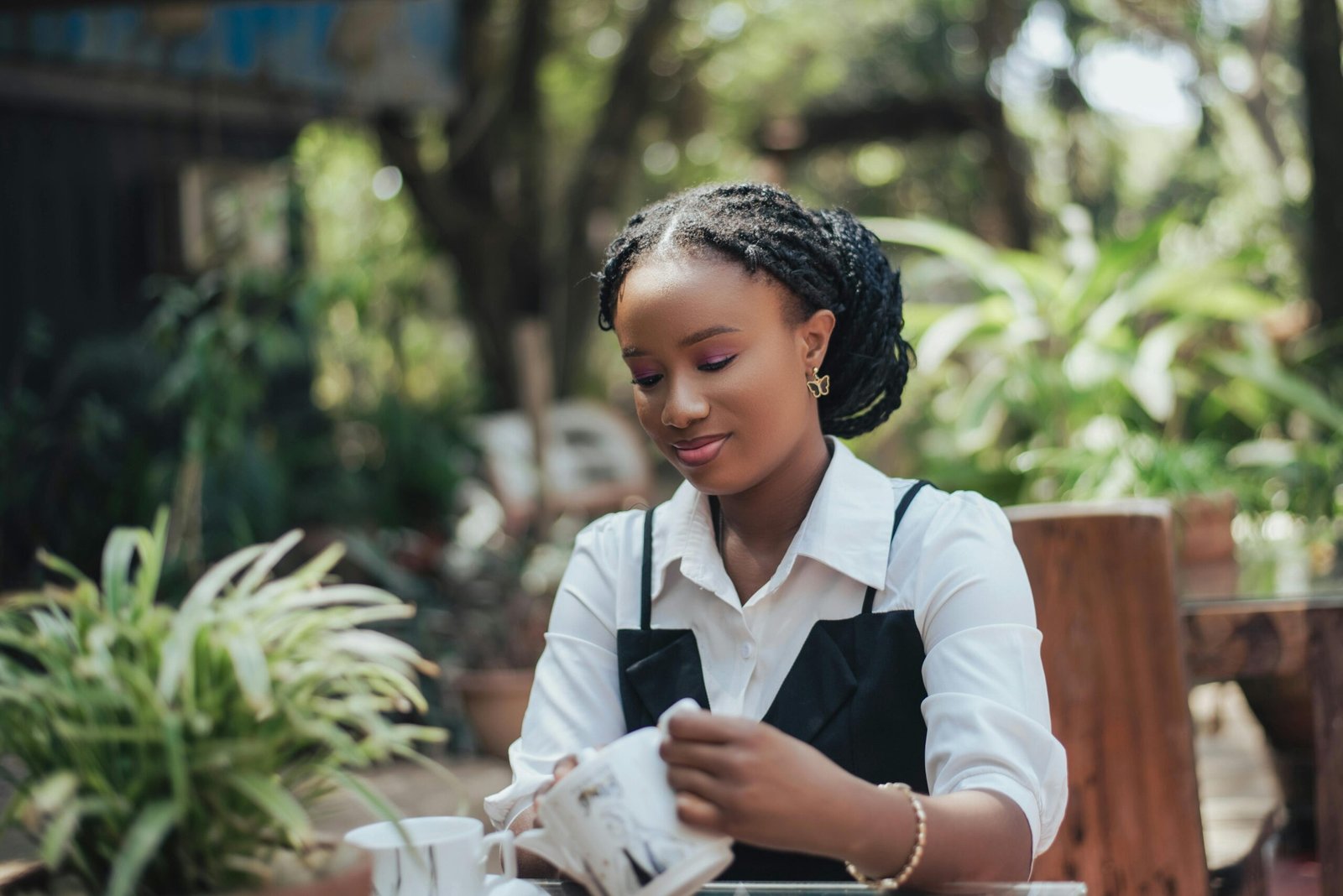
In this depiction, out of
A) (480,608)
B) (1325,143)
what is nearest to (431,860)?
(480,608)

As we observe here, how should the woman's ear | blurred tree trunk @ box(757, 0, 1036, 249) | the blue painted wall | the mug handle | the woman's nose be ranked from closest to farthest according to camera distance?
the mug handle < the woman's nose < the woman's ear < the blue painted wall < blurred tree trunk @ box(757, 0, 1036, 249)

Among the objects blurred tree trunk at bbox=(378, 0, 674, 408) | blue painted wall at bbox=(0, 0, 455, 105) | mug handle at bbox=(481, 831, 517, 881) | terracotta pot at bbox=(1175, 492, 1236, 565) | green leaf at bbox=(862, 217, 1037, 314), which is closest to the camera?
mug handle at bbox=(481, 831, 517, 881)

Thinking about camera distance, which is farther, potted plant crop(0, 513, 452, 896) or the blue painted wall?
the blue painted wall

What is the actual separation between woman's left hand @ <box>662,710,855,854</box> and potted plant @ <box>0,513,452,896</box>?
9.0 inches

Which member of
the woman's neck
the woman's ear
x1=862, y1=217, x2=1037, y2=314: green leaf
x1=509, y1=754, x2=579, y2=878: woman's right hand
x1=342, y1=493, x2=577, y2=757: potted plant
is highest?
x1=862, y1=217, x2=1037, y2=314: green leaf

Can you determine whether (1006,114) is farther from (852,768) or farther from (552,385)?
(852,768)

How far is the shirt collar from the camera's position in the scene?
5.45 feet

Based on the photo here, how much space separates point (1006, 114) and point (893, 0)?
31.2ft

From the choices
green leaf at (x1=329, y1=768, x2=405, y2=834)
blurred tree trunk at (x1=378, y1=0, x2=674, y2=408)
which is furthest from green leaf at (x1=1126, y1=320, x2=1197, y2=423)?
blurred tree trunk at (x1=378, y1=0, x2=674, y2=408)

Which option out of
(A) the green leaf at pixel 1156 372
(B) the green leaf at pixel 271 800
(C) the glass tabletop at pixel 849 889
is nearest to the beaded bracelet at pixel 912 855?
(C) the glass tabletop at pixel 849 889

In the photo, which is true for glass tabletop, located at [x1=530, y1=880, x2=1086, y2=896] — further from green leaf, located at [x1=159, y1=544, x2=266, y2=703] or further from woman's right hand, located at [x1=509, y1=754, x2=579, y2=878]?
green leaf, located at [x1=159, y1=544, x2=266, y2=703]

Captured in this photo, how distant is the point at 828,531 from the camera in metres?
1.68

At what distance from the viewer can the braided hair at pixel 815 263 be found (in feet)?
5.47

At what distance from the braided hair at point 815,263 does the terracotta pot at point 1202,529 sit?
1.15 m
